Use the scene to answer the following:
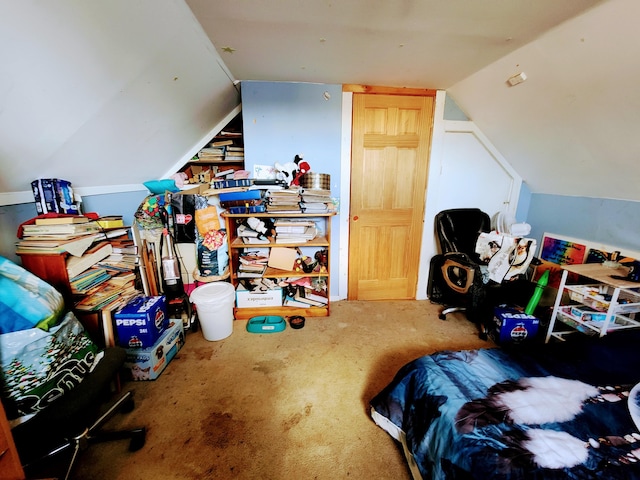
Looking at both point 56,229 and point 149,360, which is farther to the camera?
point 149,360

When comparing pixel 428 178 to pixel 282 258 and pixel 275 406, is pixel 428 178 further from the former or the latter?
pixel 275 406

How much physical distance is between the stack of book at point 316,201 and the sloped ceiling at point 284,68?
3.40ft

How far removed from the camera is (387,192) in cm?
281

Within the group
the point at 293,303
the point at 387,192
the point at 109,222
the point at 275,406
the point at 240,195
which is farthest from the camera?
the point at 387,192

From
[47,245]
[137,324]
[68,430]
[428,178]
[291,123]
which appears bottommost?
[68,430]

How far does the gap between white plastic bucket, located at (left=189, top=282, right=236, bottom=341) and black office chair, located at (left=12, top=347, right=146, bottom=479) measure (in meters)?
0.72

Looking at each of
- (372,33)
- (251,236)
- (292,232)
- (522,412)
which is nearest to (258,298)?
(251,236)

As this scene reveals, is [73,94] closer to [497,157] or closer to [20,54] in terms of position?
[20,54]

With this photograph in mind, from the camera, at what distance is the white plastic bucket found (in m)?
2.13

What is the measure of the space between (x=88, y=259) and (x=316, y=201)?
5.64ft

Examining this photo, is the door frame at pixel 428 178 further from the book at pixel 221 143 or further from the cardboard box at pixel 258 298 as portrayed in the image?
the book at pixel 221 143

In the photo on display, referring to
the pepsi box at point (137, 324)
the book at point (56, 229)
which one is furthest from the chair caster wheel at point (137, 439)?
the book at point (56, 229)

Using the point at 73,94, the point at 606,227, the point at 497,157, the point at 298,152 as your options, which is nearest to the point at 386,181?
the point at 298,152

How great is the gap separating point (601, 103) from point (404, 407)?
231 centimetres
